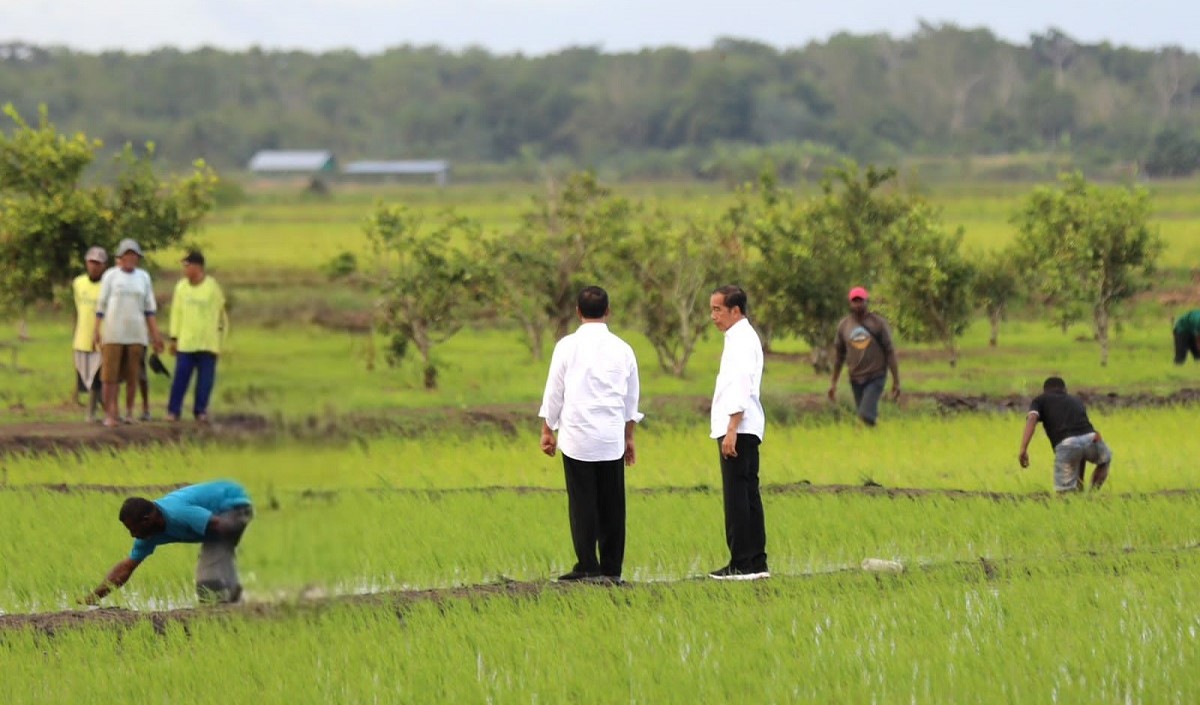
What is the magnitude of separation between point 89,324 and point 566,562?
6462 mm

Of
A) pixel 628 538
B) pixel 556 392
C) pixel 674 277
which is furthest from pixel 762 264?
pixel 556 392

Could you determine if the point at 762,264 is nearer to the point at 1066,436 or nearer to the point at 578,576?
the point at 1066,436

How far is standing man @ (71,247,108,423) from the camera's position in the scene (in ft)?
44.7

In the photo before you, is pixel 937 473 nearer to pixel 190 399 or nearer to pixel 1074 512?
pixel 1074 512

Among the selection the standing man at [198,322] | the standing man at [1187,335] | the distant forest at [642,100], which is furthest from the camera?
the distant forest at [642,100]

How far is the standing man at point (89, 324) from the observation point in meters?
13.6

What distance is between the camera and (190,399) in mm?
15867

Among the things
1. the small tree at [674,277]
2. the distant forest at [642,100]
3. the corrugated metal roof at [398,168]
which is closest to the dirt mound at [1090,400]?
the small tree at [674,277]

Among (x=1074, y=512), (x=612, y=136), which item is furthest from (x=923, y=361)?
(x=612, y=136)

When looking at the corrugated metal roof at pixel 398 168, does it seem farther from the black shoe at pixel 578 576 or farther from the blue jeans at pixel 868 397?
the black shoe at pixel 578 576

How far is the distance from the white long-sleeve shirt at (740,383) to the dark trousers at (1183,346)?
12.9 meters

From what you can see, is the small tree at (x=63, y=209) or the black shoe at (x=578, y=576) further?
the small tree at (x=63, y=209)

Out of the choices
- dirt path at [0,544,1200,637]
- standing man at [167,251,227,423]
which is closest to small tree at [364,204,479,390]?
standing man at [167,251,227,423]

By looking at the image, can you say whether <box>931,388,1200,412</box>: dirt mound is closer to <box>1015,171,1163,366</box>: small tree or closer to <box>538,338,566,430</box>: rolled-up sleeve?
<box>1015,171,1163,366</box>: small tree
